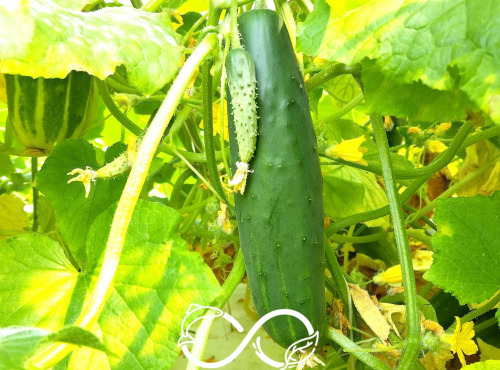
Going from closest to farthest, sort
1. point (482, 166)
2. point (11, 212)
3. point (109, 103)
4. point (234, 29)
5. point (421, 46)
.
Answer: point (421, 46), point (234, 29), point (109, 103), point (482, 166), point (11, 212)

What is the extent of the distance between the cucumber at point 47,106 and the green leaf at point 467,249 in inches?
28.0

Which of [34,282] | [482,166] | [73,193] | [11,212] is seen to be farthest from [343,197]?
[11,212]

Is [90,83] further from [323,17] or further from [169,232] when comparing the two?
[323,17]

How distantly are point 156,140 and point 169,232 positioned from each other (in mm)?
191

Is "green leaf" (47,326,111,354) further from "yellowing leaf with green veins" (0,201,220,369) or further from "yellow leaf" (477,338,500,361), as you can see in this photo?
"yellow leaf" (477,338,500,361)

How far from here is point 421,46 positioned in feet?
2.21

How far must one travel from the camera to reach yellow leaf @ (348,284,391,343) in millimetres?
883

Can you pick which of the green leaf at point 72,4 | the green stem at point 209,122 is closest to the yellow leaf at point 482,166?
the green stem at point 209,122

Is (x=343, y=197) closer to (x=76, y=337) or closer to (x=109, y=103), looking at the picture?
(x=109, y=103)

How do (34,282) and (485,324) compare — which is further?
(485,324)

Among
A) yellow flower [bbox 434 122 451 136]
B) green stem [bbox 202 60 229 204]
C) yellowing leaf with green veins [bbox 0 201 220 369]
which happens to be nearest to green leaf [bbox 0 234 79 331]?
yellowing leaf with green veins [bbox 0 201 220 369]

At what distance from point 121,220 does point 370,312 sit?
1.46 feet

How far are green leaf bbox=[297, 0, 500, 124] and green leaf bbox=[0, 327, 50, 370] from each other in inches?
18.3

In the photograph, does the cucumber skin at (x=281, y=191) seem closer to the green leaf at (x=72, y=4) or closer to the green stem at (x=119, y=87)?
the green leaf at (x=72, y=4)
